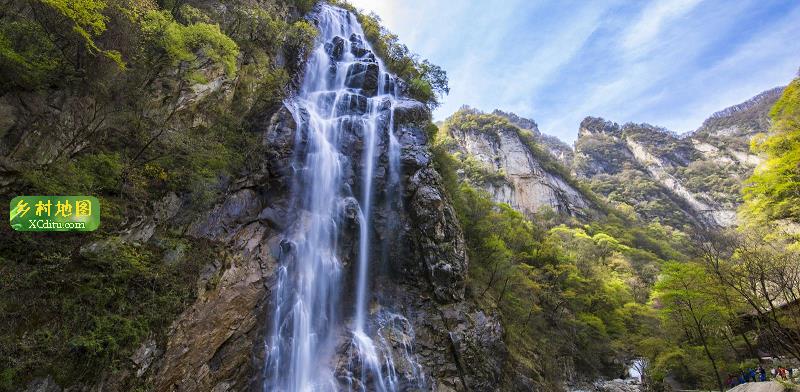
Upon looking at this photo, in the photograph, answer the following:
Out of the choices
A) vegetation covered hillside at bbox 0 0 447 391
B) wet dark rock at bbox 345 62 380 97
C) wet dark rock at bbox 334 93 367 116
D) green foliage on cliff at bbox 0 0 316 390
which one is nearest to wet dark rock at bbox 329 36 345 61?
wet dark rock at bbox 345 62 380 97

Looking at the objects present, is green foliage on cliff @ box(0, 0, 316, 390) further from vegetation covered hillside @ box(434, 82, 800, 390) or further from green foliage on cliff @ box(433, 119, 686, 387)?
vegetation covered hillside @ box(434, 82, 800, 390)

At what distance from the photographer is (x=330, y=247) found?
15.4 m

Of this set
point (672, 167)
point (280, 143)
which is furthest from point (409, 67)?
point (672, 167)

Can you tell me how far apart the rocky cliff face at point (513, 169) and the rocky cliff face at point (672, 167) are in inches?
869

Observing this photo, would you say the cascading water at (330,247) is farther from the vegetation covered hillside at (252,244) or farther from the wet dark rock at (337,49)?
the wet dark rock at (337,49)

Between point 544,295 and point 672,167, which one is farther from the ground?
point 672,167

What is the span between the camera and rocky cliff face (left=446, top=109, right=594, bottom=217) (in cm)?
5700

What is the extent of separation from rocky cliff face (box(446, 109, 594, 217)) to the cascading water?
121 ft

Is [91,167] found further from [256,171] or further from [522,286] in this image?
[522,286]

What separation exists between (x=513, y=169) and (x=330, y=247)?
5285 cm

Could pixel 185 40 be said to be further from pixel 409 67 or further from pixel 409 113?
pixel 409 67

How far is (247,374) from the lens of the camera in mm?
11422

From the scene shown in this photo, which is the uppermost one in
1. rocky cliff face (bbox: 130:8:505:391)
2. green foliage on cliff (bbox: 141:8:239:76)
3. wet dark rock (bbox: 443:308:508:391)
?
green foliage on cliff (bbox: 141:8:239:76)

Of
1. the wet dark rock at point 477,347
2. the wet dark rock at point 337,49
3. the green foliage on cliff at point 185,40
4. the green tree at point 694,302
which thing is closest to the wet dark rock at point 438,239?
the wet dark rock at point 477,347
